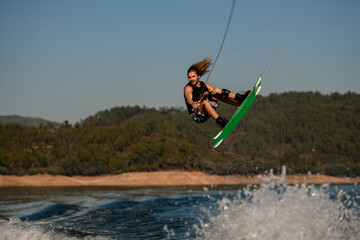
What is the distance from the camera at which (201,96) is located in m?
7.33

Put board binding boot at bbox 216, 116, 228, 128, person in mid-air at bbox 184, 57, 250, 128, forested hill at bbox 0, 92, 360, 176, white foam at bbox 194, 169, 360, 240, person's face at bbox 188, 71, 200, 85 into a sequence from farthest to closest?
forested hill at bbox 0, 92, 360, 176
person's face at bbox 188, 71, 200, 85
person in mid-air at bbox 184, 57, 250, 128
board binding boot at bbox 216, 116, 228, 128
white foam at bbox 194, 169, 360, 240

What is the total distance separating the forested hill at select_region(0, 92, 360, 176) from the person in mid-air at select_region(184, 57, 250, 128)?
30728mm

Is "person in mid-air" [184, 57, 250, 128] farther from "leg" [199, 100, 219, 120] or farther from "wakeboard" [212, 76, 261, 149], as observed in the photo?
"wakeboard" [212, 76, 261, 149]

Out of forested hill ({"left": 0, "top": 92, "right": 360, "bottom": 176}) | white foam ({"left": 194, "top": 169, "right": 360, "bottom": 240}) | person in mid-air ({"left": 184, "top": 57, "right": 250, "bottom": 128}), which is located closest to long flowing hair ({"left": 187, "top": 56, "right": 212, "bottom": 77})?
person in mid-air ({"left": 184, "top": 57, "right": 250, "bottom": 128})

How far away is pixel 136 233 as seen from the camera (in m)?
8.52

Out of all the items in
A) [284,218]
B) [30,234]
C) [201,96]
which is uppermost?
[201,96]

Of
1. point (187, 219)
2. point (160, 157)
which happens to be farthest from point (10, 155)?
point (187, 219)

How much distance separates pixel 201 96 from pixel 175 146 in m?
44.4

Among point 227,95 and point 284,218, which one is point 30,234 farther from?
point 284,218

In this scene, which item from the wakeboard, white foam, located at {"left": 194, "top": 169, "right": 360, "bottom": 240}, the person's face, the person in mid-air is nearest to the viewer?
white foam, located at {"left": 194, "top": 169, "right": 360, "bottom": 240}

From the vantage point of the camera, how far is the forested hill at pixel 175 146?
4578 centimetres

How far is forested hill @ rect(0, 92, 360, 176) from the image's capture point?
1802 inches

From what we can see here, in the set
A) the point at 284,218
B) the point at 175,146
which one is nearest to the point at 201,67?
the point at 284,218

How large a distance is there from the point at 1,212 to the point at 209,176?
3344 cm
